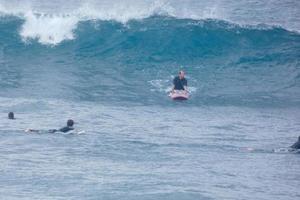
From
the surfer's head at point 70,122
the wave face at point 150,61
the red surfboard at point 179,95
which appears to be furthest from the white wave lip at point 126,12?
the surfer's head at point 70,122

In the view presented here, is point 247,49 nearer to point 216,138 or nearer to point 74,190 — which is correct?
point 216,138

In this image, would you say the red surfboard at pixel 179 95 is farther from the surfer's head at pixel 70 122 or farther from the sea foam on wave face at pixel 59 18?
the sea foam on wave face at pixel 59 18

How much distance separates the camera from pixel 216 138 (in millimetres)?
24234

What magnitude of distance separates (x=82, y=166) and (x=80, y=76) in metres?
13.5

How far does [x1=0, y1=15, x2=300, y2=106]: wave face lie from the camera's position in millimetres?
31562

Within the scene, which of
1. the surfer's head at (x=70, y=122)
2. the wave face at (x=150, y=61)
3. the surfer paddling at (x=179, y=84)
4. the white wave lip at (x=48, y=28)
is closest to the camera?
the surfer's head at (x=70, y=122)

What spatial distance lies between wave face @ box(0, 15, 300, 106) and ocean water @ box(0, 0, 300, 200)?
69 mm

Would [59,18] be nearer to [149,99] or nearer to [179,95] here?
[149,99]

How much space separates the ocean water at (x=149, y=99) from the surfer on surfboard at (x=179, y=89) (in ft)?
1.07

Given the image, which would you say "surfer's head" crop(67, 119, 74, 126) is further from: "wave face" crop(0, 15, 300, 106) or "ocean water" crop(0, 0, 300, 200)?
"wave face" crop(0, 15, 300, 106)

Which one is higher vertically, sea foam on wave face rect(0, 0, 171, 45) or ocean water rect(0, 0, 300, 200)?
sea foam on wave face rect(0, 0, 171, 45)

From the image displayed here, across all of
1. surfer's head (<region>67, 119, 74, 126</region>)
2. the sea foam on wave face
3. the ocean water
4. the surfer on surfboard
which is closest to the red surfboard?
the surfer on surfboard

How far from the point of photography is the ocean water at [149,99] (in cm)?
1952

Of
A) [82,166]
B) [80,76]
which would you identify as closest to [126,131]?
[82,166]
